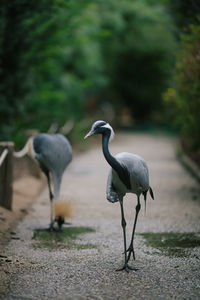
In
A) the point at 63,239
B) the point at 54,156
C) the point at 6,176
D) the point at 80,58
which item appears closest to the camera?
the point at 63,239

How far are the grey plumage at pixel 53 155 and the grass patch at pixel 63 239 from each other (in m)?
0.19

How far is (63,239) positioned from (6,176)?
170 centimetres

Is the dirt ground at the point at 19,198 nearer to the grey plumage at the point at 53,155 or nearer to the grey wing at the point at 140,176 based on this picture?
the grey plumage at the point at 53,155

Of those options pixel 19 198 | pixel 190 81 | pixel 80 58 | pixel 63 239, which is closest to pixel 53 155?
pixel 63 239

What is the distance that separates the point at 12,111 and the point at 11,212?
17.3 ft

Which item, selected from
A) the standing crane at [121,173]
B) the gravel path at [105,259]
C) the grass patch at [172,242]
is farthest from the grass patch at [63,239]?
the standing crane at [121,173]

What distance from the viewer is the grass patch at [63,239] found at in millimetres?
6465

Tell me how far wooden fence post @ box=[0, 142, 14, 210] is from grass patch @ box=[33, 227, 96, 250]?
40.4 inches

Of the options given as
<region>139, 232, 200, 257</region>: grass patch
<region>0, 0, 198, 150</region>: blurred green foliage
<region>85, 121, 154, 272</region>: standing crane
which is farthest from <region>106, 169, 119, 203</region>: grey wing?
<region>0, 0, 198, 150</region>: blurred green foliage

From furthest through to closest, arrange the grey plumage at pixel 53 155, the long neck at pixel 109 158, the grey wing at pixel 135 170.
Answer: the grey plumage at pixel 53 155
the grey wing at pixel 135 170
the long neck at pixel 109 158

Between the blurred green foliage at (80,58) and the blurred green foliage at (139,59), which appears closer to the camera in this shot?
the blurred green foliage at (80,58)

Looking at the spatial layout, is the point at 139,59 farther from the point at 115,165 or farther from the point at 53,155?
the point at 115,165

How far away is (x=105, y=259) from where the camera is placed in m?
5.86

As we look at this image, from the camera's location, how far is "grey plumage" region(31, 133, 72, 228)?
7297mm
